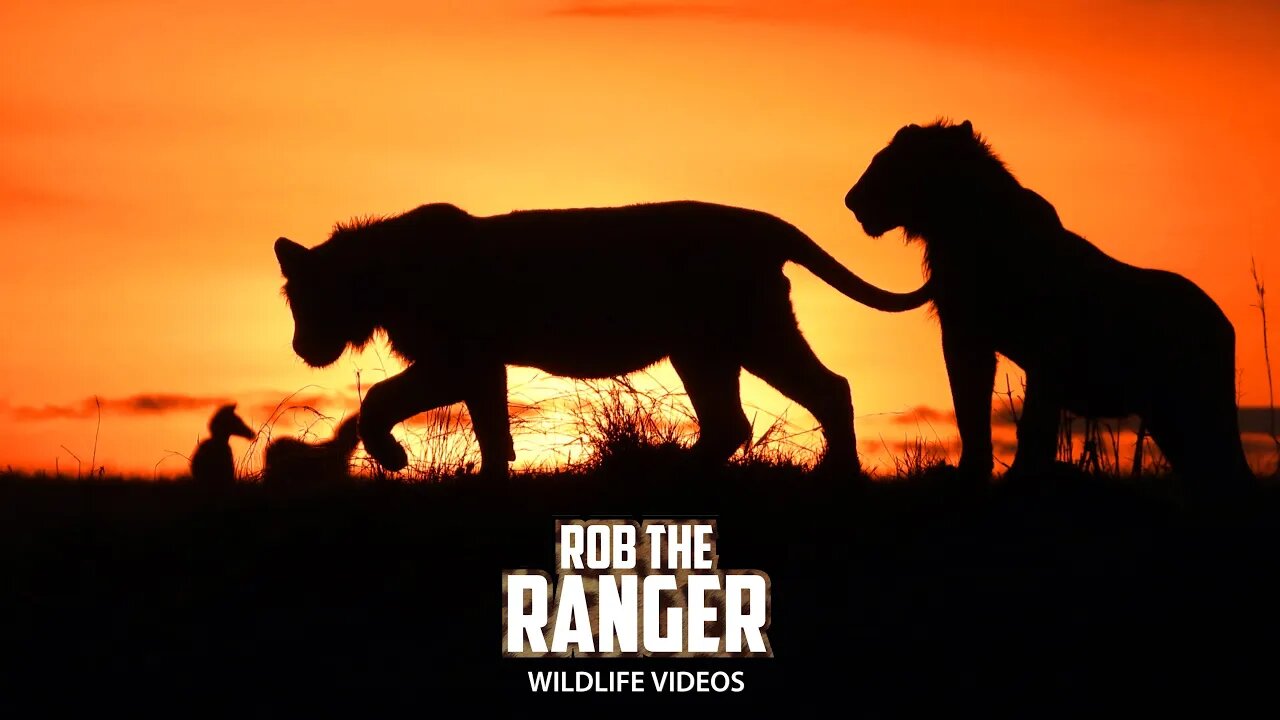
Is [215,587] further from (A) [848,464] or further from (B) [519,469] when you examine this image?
(A) [848,464]

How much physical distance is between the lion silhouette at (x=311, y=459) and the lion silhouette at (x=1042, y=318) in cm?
338

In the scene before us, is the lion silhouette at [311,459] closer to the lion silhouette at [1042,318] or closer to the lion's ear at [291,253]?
the lion's ear at [291,253]

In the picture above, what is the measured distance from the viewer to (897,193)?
26.6ft

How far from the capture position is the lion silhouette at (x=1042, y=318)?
25.0 ft

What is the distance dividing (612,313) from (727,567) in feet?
7.64

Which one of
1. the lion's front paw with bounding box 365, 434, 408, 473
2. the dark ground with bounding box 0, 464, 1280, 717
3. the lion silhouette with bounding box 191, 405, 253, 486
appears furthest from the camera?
the lion silhouette with bounding box 191, 405, 253, 486

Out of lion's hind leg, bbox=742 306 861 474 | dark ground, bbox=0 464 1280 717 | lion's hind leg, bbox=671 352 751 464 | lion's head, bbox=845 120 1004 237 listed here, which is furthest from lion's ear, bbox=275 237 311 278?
lion's head, bbox=845 120 1004 237

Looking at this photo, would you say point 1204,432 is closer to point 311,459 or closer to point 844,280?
point 844,280

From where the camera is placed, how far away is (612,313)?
27.7ft

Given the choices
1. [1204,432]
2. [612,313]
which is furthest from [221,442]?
[1204,432]

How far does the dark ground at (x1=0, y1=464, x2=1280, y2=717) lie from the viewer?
5.20 metres

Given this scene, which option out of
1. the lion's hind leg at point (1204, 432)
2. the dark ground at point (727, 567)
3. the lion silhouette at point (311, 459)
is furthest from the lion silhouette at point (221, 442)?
the lion's hind leg at point (1204, 432)

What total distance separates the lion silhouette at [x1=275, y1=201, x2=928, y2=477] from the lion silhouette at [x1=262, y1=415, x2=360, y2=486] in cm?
90

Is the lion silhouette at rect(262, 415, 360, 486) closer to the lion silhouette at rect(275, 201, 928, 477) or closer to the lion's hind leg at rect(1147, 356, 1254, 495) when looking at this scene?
the lion silhouette at rect(275, 201, 928, 477)
